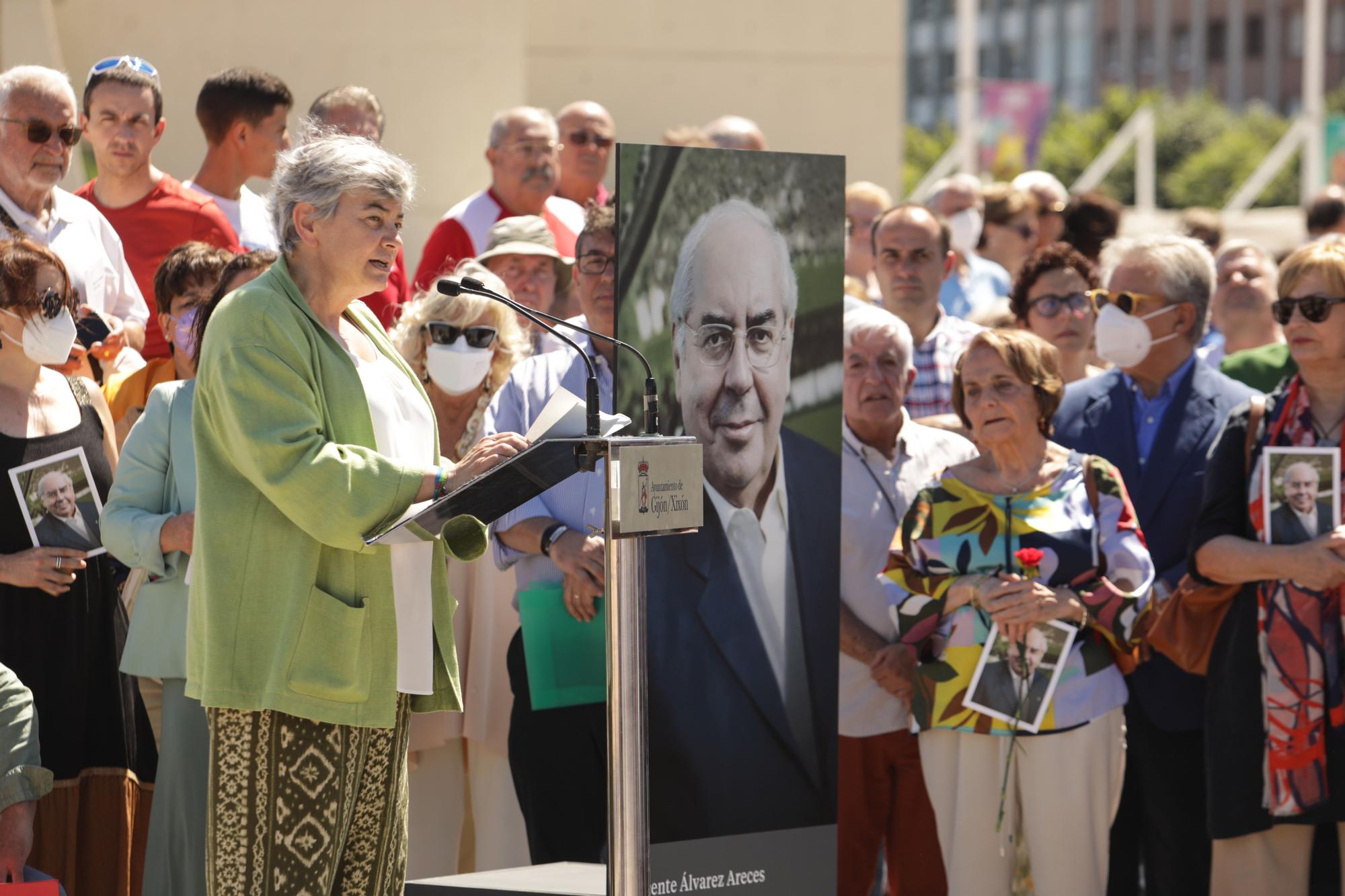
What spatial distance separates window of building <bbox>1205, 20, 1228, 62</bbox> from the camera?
79.7 metres

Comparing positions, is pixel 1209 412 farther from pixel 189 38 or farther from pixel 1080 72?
pixel 1080 72

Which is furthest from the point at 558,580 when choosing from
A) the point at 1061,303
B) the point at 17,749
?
the point at 1061,303

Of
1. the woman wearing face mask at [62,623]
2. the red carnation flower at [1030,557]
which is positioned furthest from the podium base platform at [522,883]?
the red carnation flower at [1030,557]

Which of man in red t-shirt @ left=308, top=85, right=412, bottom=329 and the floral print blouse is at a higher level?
man in red t-shirt @ left=308, top=85, right=412, bottom=329

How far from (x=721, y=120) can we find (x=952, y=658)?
157 inches

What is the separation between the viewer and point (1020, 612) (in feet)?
14.7

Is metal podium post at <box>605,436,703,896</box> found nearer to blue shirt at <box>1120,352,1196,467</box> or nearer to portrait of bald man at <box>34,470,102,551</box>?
portrait of bald man at <box>34,470,102,551</box>

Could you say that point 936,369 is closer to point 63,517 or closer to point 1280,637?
point 1280,637

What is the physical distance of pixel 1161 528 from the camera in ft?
16.5

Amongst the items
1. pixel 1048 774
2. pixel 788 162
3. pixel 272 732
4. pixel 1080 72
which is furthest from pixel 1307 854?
pixel 1080 72

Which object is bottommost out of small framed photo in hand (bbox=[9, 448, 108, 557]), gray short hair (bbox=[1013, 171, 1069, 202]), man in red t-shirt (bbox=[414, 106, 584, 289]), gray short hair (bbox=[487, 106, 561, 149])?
small framed photo in hand (bbox=[9, 448, 108, 557])

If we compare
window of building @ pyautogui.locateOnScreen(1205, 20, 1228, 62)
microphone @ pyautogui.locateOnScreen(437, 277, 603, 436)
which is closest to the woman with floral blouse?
microphone @ pyautogui.locateOnScreen(437, 277, 603, 436)

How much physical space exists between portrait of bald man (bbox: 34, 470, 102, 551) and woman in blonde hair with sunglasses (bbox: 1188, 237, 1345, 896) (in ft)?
9.84

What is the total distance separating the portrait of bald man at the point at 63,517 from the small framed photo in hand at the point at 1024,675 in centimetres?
237
